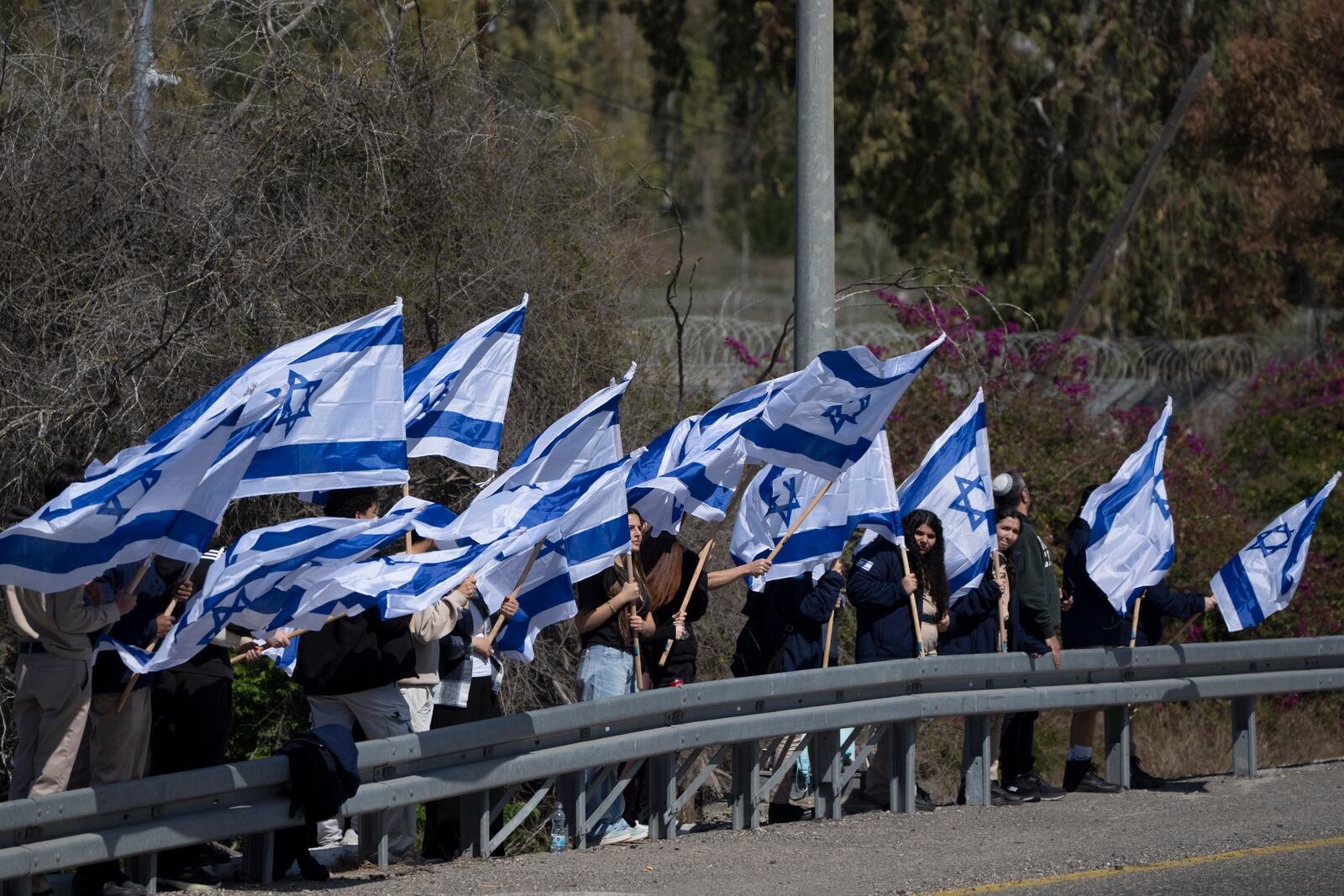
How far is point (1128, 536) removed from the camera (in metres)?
10.1

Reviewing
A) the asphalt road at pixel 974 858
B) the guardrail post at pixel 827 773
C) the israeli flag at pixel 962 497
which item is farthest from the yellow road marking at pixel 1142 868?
the israeli flag at pixel 962 497

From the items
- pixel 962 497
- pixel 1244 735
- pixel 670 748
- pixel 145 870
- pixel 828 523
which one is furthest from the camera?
pixel 1244 735

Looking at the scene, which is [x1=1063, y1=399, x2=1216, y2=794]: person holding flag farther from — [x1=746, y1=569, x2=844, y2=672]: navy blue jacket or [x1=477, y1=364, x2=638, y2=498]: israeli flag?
[x1=477, y1=364, x2=638, y2=498]: israeli flag

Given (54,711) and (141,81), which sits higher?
(141,81)

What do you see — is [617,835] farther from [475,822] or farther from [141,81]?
[141,81]

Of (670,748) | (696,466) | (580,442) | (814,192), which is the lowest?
(670,748)

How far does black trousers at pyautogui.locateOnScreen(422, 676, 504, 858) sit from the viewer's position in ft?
27.1

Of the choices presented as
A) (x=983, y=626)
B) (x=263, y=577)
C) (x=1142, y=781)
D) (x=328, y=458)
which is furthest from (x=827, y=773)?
(x=263, y=577)

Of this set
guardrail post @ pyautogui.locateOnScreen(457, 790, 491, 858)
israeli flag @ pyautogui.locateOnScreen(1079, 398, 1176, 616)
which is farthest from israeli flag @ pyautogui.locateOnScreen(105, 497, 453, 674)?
israeli flag @ pyautogui.locateOnScreen(1079, 398, 1176, 616)

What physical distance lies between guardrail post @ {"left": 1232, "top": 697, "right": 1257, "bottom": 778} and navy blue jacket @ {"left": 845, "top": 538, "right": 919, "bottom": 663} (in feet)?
7.67

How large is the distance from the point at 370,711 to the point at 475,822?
743 millimetres

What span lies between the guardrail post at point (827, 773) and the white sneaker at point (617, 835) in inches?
40.0

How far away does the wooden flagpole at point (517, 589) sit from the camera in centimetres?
802

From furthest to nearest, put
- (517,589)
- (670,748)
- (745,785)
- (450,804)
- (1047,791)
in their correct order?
1. (1047,791)
2. (745,785)
3. (670,748)
4. (450,804)
5. (517,589)
